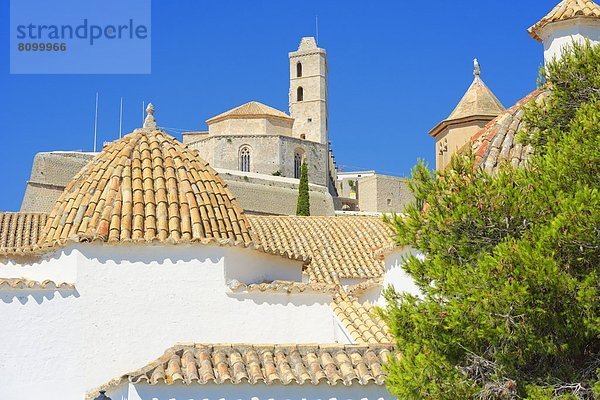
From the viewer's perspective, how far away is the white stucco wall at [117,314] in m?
9.80

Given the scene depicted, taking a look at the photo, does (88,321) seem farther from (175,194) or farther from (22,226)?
(22,226)

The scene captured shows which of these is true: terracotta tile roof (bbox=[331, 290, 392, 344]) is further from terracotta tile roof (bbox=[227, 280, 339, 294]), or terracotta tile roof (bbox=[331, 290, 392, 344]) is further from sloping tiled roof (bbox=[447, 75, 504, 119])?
sloping tiled roof (bbox=[447, 75, 504, 119])

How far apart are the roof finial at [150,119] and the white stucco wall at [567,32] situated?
6.22 meters

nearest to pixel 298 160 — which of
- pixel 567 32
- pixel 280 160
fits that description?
pixel 280 160

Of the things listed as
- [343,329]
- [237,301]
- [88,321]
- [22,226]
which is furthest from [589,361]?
[22,226]

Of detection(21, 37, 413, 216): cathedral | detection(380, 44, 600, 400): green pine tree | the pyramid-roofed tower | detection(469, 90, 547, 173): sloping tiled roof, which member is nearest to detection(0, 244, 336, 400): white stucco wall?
detection(469, 90, 547, 173): sloping tiled roof

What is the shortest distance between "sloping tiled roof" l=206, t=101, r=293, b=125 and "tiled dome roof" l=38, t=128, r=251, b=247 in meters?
53.8

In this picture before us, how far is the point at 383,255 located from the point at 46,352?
5887 millimetres

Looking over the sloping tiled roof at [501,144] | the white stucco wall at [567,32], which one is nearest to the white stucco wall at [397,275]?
the sloping tiled roof at [501,144]

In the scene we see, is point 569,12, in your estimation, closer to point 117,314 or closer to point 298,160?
point 117,314

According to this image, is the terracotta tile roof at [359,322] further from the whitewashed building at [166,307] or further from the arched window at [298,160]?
the arched window at [298,160]

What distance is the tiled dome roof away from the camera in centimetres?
1031

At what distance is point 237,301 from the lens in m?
10.5

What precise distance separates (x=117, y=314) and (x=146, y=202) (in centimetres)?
154
